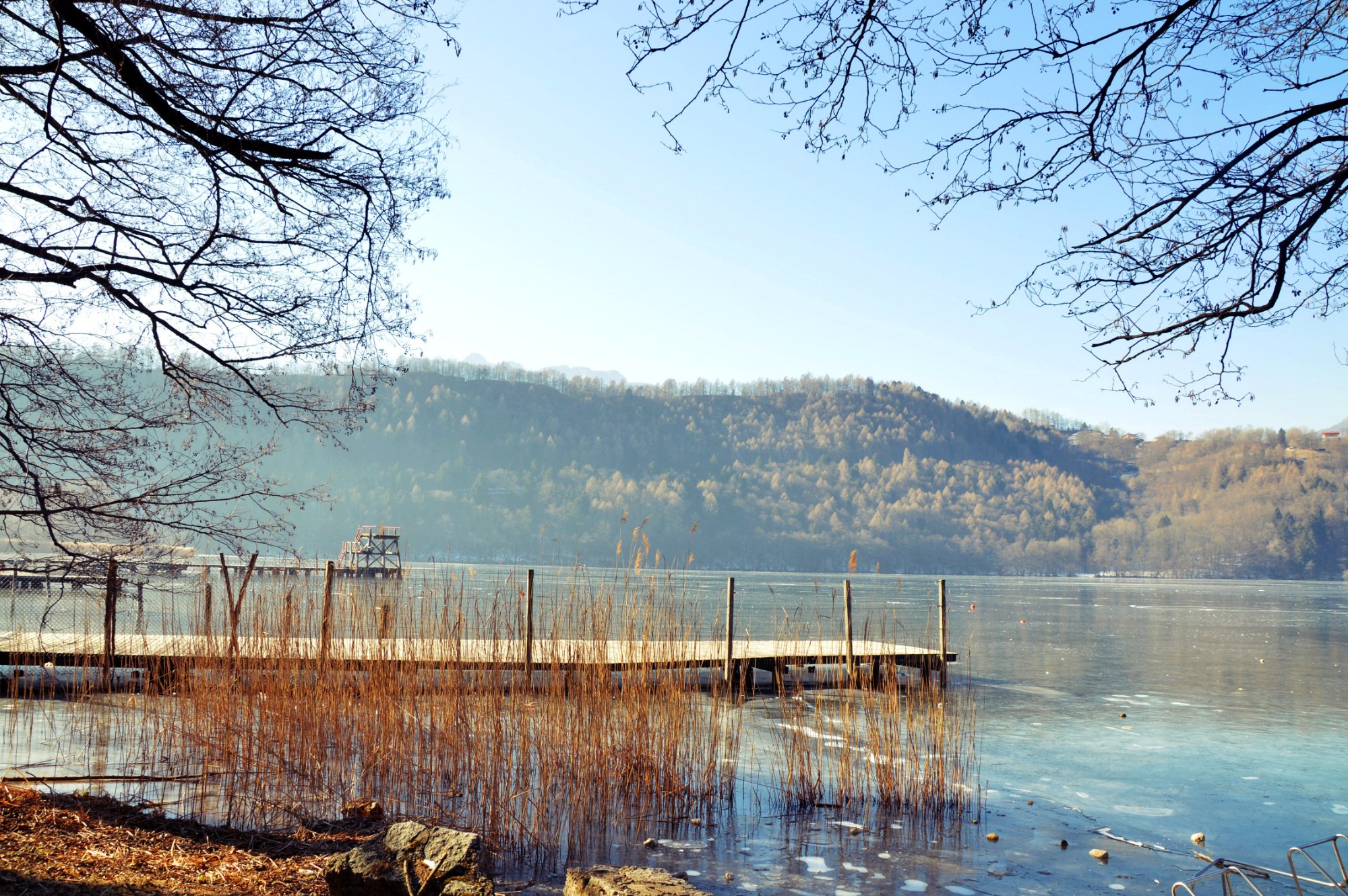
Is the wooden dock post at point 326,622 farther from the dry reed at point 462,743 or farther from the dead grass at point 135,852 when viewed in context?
the dead grass at point 135,852

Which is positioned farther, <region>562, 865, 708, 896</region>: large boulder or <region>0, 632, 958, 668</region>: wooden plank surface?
<region>0, 632, 958, 668</region>: wooden plank surface

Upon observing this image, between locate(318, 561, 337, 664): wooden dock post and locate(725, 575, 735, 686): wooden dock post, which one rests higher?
locate(318, 561, 337, 664): wooden dock post

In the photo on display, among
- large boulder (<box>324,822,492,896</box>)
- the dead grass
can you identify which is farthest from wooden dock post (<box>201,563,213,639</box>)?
large boulder (<box>324,822,492,896</box>)

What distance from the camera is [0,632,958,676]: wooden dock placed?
6.39 m

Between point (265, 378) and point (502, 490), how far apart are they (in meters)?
122

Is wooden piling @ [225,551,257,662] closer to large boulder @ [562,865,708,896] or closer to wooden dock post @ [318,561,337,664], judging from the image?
wooden dock post @ [318,561,337,664]

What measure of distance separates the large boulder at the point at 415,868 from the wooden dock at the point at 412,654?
7.08ft

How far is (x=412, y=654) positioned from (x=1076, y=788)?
18.8 feet

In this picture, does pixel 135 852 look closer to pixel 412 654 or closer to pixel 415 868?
pixel 415 868

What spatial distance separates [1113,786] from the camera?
8211mm

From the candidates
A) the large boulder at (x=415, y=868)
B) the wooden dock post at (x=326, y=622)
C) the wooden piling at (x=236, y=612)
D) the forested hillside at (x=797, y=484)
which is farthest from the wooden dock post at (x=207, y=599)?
the forested hillside at (x=797, y=484)

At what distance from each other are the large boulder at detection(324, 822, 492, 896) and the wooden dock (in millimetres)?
2159

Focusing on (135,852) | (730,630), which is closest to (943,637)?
(730,630)

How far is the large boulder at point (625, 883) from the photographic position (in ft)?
11.2
